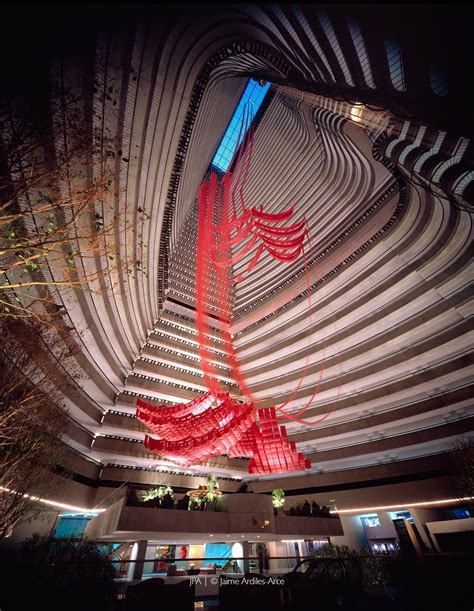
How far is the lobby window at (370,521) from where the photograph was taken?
18.4m

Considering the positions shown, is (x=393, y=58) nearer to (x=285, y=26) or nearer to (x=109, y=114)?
(x=285, y=26)

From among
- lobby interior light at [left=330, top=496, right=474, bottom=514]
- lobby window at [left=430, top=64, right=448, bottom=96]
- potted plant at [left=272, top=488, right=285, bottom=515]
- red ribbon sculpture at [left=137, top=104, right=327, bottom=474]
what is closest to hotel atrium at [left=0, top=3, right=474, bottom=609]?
lobby window at [left=430, top=64, right=448, bottom=96]

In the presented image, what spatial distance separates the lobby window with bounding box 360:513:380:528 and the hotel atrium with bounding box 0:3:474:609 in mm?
125

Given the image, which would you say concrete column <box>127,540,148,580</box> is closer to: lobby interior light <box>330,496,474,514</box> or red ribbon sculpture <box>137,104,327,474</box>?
red ribbon sculpture <box>137,104,327,474</box>

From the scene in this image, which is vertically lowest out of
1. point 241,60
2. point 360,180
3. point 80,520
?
point 80,520

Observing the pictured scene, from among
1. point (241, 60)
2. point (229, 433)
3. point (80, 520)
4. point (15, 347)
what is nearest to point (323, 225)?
point (241, 60)

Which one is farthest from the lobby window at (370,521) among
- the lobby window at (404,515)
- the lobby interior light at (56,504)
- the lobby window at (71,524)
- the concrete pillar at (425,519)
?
the lobby window at (71,524)

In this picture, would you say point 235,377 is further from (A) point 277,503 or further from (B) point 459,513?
(B) point 459,513

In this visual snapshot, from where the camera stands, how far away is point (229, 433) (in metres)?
13.9

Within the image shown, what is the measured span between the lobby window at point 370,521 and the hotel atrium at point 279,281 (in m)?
0.12

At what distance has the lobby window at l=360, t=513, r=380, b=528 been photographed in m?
18.4

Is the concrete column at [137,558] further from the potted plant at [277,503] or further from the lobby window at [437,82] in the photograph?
the lobby window at [437,82]

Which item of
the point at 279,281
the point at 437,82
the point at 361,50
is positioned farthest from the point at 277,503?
the point at 361,50

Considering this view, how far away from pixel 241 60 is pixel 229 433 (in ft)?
60.2
